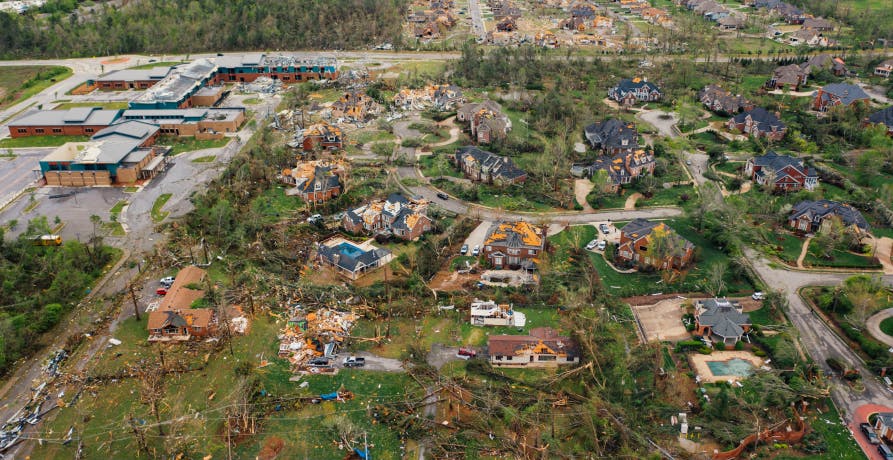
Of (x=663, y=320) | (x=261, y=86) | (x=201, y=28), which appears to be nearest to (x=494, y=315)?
(x=663, y=320)

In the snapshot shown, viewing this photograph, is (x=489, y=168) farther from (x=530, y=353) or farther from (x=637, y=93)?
(x=637, y=93)

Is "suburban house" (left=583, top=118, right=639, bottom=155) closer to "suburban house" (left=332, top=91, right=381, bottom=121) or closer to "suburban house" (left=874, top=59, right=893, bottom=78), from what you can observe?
"suburban house" (left=332, top=91, right=381, bottom=121)

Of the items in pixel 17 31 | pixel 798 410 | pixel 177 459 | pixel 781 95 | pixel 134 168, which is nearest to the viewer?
pixel 177 459

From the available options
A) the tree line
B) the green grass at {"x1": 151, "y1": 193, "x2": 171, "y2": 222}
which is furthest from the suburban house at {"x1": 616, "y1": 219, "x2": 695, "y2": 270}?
the tree line

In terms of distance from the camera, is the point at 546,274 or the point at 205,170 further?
the point at 205,170

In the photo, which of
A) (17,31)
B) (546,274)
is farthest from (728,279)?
(17,31)

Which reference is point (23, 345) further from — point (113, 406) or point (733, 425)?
point (733, 425)
